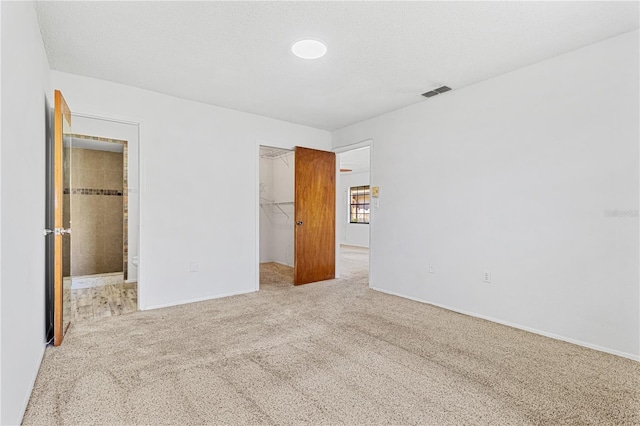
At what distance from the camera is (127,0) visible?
6.68 feet

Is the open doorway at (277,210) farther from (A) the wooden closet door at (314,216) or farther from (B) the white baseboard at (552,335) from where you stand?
(B) the white baseboard at (552,335)

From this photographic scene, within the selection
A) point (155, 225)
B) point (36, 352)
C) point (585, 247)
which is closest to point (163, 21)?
point (155, 225)

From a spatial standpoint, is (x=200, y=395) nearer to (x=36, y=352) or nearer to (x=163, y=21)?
(x=36, y=352)

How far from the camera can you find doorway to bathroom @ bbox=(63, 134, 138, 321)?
4.68m

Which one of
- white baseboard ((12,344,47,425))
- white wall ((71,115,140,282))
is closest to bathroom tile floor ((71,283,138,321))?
white wall ((71,115,140,282))

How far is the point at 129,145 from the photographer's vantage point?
4.66m

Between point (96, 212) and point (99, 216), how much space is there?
0.07 meters

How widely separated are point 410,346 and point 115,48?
11.0ft

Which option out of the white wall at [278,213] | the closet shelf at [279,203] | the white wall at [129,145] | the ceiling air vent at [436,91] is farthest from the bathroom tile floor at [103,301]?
the ceiling air vent at [436,91]

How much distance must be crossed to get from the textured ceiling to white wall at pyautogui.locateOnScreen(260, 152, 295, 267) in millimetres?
2970

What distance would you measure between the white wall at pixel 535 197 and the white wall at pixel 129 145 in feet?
12.4

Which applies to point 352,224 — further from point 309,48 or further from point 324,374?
point 324,374

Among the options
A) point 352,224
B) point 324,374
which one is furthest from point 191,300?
point 352,224

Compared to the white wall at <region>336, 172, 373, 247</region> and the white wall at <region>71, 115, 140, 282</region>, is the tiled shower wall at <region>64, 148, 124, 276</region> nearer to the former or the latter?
the white wall at <region>71, 115, 140, 282</region>
